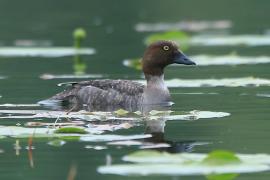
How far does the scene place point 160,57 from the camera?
19.6 metres

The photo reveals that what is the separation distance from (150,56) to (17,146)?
644cm

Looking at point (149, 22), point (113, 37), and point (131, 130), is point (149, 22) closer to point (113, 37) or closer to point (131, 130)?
point (113, 37)

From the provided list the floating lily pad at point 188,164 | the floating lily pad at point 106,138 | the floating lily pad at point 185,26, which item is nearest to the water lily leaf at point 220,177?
the floating lily pad at point 188,164

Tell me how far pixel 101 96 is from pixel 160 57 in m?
1.31

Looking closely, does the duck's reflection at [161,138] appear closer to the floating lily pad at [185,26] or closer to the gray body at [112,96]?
the gray body at [112,96]

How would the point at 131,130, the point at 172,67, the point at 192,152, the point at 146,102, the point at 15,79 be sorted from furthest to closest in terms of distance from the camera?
1. the point at 172,67
2. the point at 15,79
3. the point at 146,102
4. the point at 131,130
5. the point at 192,152

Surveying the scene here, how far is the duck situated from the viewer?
1889 centimetres

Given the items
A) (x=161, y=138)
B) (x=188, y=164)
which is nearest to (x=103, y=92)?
(x=161, y=138)

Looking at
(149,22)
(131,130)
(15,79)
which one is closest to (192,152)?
(131,130)

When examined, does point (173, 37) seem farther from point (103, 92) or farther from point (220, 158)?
point (220, 158)

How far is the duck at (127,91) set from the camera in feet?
62.0

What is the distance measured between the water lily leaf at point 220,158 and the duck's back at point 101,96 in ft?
22.4

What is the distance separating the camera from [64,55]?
27.5 meters

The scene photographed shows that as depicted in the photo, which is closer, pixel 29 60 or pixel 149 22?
pixel 29 60
